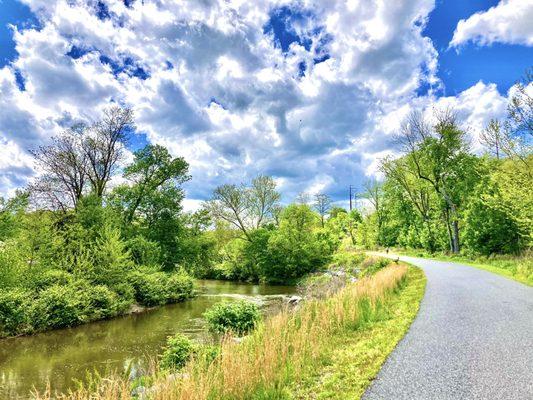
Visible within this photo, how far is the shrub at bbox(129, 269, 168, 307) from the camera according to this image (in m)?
23.9

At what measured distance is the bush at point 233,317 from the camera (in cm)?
1282

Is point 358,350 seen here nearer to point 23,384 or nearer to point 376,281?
point 376,281

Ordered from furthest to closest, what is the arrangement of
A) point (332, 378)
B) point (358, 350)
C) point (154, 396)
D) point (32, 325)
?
point (32, 325) → point (358, 350) → point (332, 378) → point (154, 396)

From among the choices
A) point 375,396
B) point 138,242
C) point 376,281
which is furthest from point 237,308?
point 138,242

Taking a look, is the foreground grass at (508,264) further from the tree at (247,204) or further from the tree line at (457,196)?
the tree at (247,204)

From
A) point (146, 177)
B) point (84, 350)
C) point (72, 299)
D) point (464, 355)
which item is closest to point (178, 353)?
point (84, 350)

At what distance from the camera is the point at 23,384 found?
9766 mm

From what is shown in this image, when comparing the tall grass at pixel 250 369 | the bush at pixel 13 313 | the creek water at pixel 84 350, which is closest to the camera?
the tall grass at pixel 250 369

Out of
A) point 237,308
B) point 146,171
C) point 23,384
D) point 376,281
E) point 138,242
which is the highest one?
point 146,171

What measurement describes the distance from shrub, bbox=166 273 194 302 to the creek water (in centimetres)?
516

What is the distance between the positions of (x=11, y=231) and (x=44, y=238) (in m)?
1.62

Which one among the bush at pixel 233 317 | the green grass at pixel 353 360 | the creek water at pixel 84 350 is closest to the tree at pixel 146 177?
the creek water at pixel 84 350

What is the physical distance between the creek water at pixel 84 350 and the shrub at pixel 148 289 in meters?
3.35

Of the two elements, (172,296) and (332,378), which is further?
(172,296)
